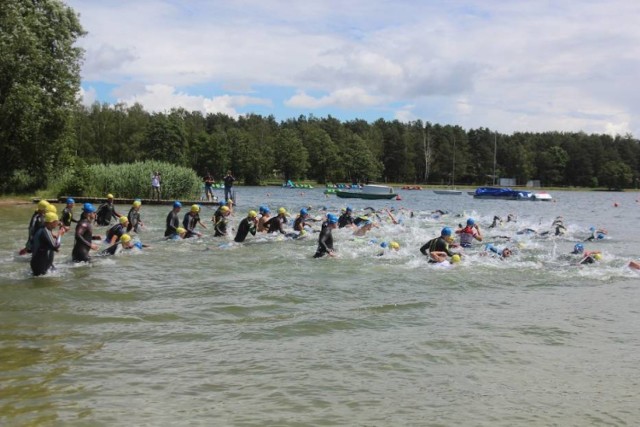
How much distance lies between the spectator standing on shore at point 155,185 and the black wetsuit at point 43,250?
24.8 m

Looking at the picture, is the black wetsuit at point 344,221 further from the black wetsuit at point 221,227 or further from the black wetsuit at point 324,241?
the black wetsuit at point 324,241

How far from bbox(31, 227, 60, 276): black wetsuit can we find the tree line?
24.0 metres

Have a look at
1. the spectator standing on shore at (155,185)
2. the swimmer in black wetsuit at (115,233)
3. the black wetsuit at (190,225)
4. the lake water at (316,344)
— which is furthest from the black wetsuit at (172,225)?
the spectator standing on shore at (155,185)

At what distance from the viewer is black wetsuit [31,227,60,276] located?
12430mm

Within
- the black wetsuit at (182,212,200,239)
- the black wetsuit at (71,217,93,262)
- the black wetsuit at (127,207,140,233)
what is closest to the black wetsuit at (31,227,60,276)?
the black wetsuit at (71,217,93,262)

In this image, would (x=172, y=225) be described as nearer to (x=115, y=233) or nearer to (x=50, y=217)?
(x=115, y=233)

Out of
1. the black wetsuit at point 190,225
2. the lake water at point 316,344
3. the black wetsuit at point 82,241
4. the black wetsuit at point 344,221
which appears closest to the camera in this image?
the lake water at point 316,344

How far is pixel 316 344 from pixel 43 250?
7.29 metres

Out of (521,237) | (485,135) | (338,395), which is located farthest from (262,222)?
(485,135)

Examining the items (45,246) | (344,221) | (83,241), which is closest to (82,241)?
(83,241)

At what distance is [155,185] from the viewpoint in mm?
37500

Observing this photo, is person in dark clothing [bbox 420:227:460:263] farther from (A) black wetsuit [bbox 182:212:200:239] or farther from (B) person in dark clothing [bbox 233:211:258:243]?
(A) black wetsuit [bbox 182:212:200:239]

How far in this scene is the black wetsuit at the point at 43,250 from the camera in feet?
40.8

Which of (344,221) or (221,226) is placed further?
(344,221)
